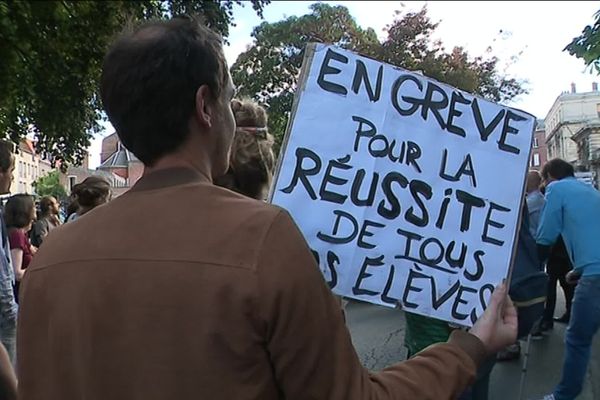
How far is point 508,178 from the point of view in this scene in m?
2.12

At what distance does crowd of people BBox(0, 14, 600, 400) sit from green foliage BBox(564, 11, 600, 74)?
4.27m

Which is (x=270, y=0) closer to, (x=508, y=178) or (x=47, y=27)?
(x=47, y=27)

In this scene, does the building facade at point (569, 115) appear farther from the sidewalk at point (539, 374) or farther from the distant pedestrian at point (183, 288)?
the distant pedestrian at point (183, 288)

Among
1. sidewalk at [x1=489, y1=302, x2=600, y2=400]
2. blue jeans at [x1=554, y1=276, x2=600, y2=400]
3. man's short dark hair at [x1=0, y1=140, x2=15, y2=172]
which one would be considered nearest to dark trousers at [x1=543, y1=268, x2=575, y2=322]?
sidewalk at [x1=489, y1=302, x2=600, y2=400]

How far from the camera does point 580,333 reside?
14.9 ft

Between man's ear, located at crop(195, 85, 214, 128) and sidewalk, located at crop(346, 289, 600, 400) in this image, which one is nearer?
man's ear, located at crop(195, 85, 214, 128)

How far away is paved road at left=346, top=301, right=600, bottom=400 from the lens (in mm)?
5391

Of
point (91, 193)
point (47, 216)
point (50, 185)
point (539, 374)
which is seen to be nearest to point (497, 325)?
point (91, 193)

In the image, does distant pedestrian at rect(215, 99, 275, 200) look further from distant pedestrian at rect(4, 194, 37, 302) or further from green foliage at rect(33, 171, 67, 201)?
green foliage at rect(33, 171, 67, 201)

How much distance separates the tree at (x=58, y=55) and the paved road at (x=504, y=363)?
3341mm

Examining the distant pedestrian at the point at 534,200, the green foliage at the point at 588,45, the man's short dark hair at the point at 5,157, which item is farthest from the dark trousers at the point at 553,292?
the man's short dark hair at the point at 5,157

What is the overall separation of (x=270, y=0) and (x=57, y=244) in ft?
51.0

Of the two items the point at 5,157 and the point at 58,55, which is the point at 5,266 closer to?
the point at 5,157

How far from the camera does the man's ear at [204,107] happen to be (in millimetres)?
1263
